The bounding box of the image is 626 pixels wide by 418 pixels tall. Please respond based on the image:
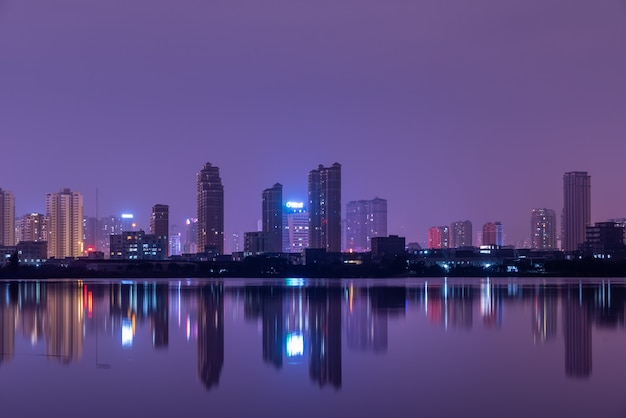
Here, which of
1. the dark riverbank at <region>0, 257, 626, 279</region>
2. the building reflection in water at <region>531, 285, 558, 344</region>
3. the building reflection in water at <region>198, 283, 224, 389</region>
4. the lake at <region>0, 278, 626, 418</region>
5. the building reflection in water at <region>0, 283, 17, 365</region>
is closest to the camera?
the lake at <region>0, 278, 626, 418</region>

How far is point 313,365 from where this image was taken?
72.2 ft

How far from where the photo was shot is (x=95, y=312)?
41.4m

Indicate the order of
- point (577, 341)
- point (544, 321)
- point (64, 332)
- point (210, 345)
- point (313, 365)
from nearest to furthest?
point (313, 365), point (210, 345), point (577, 341), point (64, 332), point (544, 321)

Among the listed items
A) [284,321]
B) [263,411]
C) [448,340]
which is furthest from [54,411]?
[284,321]

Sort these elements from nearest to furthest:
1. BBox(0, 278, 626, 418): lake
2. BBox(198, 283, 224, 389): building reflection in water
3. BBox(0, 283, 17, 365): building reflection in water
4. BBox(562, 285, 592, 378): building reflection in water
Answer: BBox(0, 278, 626, 418): lake, BBox(198, 283, 224, 389): building reflection in water, BBox(562, 285, 592, 378): building reflection in water, BBox(0, 283, 17, 365): building reflection in water

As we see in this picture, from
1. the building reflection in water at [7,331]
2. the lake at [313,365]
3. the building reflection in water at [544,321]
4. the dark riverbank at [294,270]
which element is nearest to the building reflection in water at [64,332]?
the lake at [313,365]

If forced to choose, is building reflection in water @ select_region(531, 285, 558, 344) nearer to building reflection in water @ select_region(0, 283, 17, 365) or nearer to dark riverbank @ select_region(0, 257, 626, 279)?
building reflection in water @ select_region(0, 283, 17, 365)

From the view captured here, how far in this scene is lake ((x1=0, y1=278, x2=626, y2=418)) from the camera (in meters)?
16.8

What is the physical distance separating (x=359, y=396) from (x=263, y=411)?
2386 mm

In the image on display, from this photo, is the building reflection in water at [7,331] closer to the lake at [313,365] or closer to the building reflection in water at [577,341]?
the lake at [313,365]

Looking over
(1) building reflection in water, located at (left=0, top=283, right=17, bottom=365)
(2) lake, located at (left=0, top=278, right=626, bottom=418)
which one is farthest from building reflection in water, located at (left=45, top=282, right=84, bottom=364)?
(1) building reflection in water, located at (left=0, top=283, right=17, bottom=365)

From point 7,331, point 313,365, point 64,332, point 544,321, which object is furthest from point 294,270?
point 313,365

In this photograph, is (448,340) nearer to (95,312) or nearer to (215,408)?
(215,408)

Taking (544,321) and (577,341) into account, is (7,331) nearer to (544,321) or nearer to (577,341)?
(577,341)
